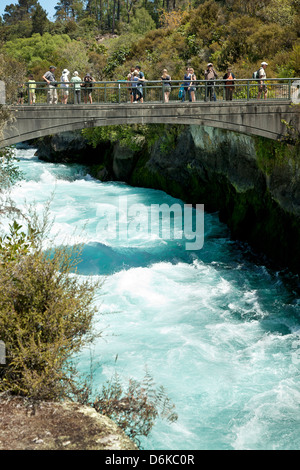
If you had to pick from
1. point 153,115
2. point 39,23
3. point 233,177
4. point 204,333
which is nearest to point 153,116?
point 153,115

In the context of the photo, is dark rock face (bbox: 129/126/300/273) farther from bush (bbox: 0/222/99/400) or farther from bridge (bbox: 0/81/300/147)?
bush (bbox: 0/222/99/400)

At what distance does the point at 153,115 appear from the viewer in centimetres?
2017

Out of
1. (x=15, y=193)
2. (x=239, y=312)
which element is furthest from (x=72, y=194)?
(x=239, y=312)

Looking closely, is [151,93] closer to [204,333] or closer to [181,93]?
[181,93]

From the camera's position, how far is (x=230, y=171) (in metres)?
26.0

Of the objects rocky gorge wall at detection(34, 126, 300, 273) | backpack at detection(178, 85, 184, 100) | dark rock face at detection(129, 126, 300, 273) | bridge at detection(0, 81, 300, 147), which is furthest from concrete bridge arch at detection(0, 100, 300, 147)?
dark rock face at detection(129, 126, 300, 273)

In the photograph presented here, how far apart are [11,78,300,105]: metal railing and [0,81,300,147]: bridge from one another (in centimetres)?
13

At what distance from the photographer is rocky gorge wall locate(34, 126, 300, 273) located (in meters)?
21.1

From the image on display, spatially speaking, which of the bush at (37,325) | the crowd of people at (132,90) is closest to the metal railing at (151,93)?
the crowd of people at (132,90)

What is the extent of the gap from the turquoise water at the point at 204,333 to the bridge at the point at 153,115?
9.12ft

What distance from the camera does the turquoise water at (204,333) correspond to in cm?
1252

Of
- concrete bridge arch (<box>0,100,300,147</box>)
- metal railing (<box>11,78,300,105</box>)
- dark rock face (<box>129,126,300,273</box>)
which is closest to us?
concrete bridge arch (<box>0,100,300,147</box>)
